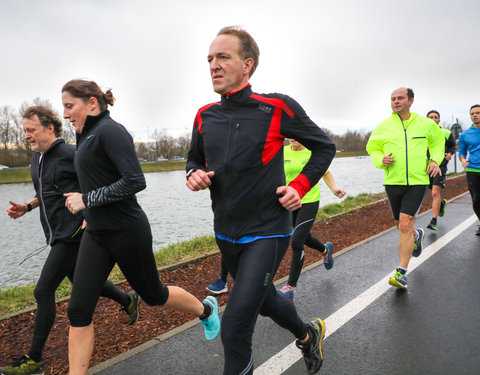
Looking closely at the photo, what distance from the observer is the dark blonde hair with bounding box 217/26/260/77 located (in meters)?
2.48

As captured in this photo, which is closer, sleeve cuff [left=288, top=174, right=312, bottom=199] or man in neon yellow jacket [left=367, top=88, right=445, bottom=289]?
sleeve cuff [left=288, top=174, right=312, bottom=199]

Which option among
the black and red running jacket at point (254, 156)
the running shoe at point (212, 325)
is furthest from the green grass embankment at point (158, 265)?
the black and red running jacket at point (254, 156)

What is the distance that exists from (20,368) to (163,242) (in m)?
8.23

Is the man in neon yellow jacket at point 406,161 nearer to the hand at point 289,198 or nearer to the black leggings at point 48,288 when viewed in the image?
the hand at point 289,198

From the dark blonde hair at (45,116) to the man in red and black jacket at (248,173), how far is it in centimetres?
167

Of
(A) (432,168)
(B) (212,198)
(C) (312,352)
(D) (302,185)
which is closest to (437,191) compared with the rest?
(A) (432,168)

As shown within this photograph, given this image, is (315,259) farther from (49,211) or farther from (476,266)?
(49,211)

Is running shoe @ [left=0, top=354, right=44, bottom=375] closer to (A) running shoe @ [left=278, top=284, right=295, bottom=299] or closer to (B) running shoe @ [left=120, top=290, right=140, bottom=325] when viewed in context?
(B) running shoe @ [left=120, top=290, right=140, bottom=325]

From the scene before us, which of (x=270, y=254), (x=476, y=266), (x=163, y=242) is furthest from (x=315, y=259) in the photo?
(x=163, y=242)

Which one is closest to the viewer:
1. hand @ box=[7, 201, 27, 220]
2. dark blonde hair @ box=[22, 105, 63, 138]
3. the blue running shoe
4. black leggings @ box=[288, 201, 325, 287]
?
dark blonde hair @ box=[22, 105, 63, 138]

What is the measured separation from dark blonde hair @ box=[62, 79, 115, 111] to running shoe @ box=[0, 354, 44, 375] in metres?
2.01

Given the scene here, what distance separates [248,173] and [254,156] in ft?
0.36

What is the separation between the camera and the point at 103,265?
9.11ft

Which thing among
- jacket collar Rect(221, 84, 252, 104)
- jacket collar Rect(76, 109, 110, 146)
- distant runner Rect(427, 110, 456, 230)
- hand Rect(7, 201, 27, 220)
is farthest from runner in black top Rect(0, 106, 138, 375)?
distant runner Rect(427, 110, 456, 230)
